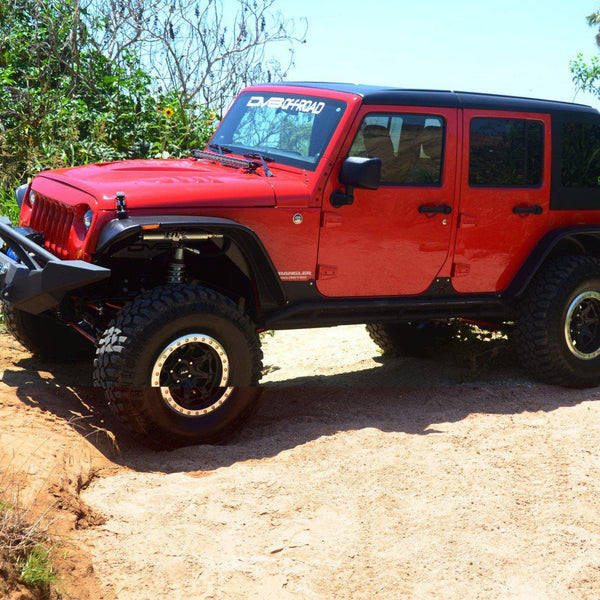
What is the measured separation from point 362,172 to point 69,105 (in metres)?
5.53

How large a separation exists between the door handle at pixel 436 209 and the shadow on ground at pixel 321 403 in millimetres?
1271

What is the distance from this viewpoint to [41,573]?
327 cm

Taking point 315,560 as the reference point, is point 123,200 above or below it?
above

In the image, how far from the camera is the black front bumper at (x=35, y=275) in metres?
4.39

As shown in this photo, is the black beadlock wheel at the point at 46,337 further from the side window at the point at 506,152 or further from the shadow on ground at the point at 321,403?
the side window at the point at 506,152

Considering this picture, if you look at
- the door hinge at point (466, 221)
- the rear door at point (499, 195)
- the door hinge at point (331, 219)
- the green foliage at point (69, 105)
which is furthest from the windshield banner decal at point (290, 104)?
the green foliage at point (69, 105)

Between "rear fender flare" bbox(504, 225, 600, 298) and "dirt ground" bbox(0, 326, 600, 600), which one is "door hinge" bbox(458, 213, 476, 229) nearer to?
"rear fender flare" bbox(504, 225, 600, 298)

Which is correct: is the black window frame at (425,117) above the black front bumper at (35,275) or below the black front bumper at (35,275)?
above

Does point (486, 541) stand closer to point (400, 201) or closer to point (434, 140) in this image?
point (400, 201)

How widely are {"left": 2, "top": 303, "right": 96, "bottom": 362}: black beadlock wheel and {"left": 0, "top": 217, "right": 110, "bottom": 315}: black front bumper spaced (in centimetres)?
74

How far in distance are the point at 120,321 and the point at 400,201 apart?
73.5 inches

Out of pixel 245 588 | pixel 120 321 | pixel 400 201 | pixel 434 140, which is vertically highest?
pixel 434 140

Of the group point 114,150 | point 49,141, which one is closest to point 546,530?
point 114,150

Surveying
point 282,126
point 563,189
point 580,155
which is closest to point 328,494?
point 282,126
